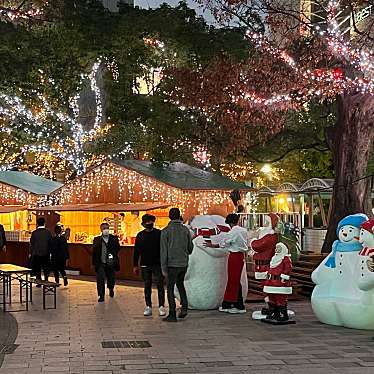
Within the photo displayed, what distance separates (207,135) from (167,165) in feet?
7.02

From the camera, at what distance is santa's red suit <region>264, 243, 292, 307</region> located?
410 inches

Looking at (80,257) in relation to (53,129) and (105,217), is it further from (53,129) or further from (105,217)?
(53,129)

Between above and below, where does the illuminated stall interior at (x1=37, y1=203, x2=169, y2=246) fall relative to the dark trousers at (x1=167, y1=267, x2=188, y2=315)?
above

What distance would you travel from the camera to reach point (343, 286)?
1022 centimetres

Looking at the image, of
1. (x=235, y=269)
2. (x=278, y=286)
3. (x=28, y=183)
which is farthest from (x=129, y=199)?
(x=278, y=286)

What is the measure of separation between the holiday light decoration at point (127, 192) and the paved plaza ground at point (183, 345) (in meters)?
7.68

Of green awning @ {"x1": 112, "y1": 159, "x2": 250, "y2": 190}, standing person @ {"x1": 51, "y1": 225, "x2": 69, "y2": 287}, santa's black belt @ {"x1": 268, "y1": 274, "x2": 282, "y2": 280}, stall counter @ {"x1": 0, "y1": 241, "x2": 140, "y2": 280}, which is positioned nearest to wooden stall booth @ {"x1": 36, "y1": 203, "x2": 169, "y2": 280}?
stall counter @ {"x1": 0, "y1": 241, "x2": 140, "y2": 280}

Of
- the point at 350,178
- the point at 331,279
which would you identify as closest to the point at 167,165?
the point at 350,178

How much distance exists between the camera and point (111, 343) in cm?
Result: 906

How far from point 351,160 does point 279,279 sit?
669 cm

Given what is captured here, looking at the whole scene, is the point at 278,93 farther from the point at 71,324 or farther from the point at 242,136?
the point at 71,324

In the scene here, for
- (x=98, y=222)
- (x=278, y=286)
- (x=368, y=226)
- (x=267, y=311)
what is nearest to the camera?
(x=368, y=226)

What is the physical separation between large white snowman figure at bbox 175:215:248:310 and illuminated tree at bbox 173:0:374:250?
14.2ft

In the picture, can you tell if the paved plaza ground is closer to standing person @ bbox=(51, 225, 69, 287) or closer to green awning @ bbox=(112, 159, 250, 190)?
standing person @ bbox=(51, 225, 69, 287)
